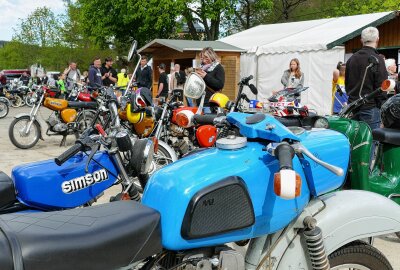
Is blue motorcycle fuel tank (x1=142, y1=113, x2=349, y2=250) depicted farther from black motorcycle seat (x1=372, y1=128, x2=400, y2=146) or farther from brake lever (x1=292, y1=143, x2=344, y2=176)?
black motorcycle seat (x1=372, y1=128, x2=400, y2=146)

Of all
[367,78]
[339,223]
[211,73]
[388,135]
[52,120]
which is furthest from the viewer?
[52,120]

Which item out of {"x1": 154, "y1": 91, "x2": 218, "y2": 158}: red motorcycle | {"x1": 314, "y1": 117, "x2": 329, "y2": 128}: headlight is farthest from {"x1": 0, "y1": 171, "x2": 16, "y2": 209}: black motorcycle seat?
Answer: {"x1": 154, "y1": 91, "x2": 218, "y2": 158}: red motorcycle

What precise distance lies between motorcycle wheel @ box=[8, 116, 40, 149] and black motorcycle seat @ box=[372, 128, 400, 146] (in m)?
6.54

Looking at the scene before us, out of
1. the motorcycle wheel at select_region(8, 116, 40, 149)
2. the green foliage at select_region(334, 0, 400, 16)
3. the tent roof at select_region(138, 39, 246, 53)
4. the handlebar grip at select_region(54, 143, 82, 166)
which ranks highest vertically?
the green foliage at select_region(334, 0, 400, 16)

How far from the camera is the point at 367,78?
4.82m

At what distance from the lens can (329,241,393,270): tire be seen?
1.97 metres

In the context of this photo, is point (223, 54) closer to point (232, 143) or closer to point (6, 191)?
point (6, 191)

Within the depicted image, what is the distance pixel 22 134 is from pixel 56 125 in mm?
824

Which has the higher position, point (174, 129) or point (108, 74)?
point (108, 74)

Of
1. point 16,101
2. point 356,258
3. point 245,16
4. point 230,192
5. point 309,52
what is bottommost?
point 16,101

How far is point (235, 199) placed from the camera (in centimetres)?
171

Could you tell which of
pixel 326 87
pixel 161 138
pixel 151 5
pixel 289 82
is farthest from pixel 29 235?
pixel 151 5

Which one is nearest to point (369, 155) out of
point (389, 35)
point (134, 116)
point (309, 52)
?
point (134, 116)

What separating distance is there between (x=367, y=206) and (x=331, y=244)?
27 centimetres
